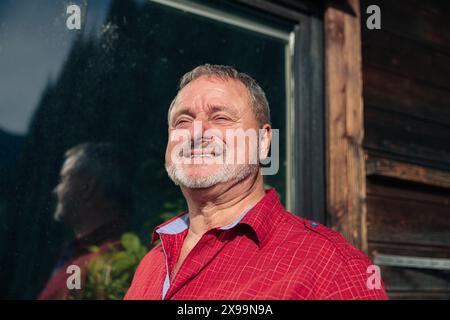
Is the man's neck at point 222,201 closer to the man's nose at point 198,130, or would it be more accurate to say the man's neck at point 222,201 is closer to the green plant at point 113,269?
the man's nose at point 198,130

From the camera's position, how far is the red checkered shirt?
3.84 feet

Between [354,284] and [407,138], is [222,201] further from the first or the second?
[407,138]

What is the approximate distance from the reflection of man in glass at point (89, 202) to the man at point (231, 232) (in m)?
0.66

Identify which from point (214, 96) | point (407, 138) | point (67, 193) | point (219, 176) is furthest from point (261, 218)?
point (407, 138)

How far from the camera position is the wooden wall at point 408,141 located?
2.54 meters

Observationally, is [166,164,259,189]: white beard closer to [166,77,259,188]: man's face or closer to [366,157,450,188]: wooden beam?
[166,77,259,188]: man's face

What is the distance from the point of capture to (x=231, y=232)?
1402 millimetres

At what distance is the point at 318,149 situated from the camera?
8.02 feet

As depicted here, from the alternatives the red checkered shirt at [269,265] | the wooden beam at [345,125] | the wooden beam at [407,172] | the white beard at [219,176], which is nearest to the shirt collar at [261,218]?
the red checkered shirt at [269,265]

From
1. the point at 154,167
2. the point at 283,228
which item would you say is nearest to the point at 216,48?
the point at 154,167

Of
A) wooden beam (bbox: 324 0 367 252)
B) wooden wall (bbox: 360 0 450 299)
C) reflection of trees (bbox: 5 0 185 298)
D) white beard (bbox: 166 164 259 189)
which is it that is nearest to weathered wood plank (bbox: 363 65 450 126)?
wooden wall (bbox: 360 0 450 299)

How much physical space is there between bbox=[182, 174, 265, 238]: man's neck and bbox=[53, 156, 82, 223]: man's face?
2.87 feet
